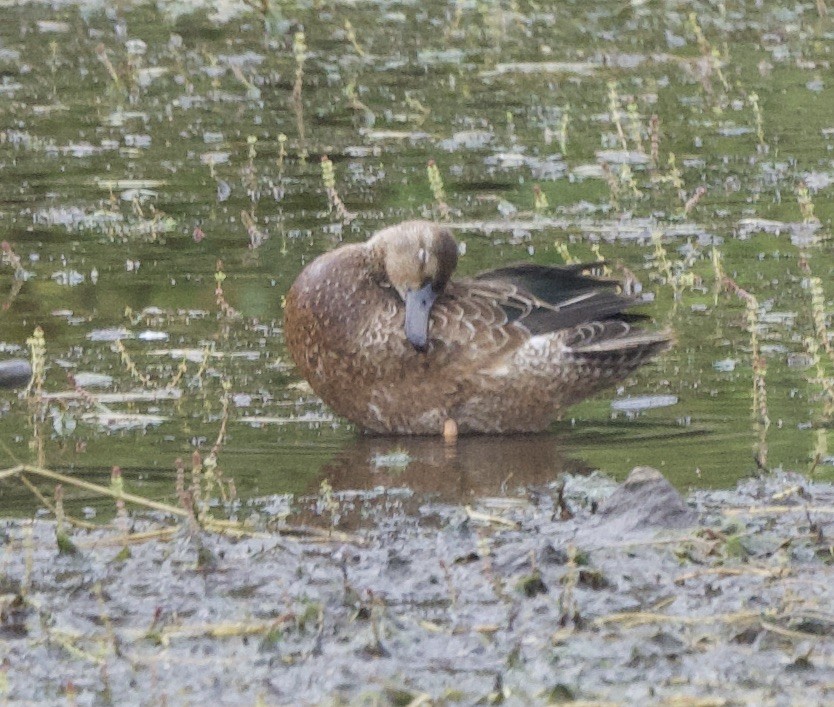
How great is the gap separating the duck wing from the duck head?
0.57 feet

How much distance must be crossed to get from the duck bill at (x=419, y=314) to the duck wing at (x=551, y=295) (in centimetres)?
22

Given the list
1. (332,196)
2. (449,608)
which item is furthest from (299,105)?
(449,608)

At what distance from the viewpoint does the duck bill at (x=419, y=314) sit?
21.2ft

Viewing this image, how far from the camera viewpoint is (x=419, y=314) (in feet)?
21.5

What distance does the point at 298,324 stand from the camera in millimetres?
6746

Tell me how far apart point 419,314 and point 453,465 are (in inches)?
21.4

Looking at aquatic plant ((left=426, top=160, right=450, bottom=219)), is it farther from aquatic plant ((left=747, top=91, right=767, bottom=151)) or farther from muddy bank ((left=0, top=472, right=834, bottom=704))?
muddy bank ((left=0, top=472, right=834, bottom=704))

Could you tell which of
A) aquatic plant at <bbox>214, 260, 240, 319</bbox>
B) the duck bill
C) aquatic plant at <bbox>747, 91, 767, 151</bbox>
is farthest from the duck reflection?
aquatic plant at <bbox>747, 91, 767, 151</bbox>

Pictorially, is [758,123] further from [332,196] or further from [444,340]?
[444,340]

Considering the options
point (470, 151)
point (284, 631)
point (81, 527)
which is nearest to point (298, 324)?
point (81, 527)

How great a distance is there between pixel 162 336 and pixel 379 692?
3966 millimetres

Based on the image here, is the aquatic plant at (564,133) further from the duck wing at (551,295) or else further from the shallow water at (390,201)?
the duck wing at (551,295)

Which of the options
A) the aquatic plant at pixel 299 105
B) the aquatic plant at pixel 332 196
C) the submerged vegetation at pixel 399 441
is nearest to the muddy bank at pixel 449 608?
the submerged vegetation at pixel 399 441

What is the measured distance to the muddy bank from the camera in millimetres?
4059
